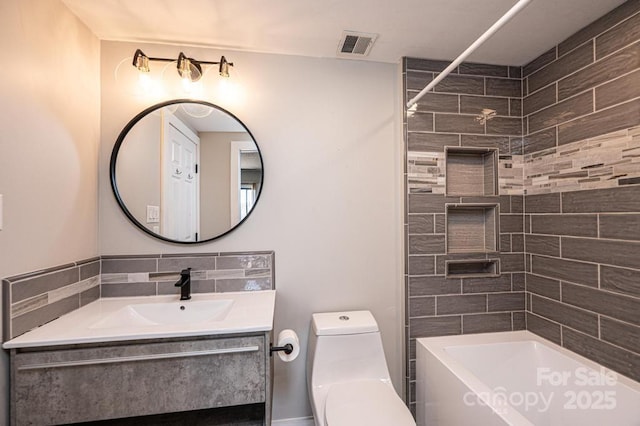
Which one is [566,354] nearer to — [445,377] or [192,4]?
[445,377]

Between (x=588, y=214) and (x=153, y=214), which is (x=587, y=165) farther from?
(x=153, y=214)

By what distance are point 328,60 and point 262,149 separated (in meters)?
0.70

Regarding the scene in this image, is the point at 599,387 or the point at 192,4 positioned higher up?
the point at 192,4

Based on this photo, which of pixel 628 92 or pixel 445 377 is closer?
pixel 628 92

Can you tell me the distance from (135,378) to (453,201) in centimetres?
187

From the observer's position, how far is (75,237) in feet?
4.43

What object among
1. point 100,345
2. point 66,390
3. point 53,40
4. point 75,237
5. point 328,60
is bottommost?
point 66,390

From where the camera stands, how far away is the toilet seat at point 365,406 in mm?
1218

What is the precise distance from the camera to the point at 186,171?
1.60 metres

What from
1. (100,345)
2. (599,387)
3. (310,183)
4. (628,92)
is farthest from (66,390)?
(628,92)

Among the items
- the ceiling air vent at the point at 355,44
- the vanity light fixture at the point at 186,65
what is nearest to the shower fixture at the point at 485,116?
the ceiling air vent at the point at 355,44

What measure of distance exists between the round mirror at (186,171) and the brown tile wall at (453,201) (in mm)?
1023

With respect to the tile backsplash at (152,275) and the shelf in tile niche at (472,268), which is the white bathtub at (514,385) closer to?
the shelf in tile niche at (472,268)

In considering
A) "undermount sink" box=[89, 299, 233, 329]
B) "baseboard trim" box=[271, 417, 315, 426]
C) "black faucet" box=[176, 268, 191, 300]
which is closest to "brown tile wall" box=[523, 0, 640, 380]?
"baseboard trim" box=[271, 417, 315, 426]
